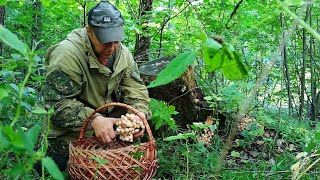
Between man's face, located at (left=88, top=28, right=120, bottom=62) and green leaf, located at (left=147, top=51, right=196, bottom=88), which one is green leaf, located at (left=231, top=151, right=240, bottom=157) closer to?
man's face, located at (left=88, top=28, right=120, bottom=62)

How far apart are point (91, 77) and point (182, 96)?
117 centimetres

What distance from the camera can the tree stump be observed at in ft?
13.0

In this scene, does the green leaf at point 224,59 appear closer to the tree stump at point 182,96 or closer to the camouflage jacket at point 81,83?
the camouflage jacket at point 81,83

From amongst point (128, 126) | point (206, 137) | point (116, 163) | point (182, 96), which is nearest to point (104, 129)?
point (128, 126)

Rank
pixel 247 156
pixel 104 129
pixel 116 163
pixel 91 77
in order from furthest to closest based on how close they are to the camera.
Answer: pixel 247 156
pixel 91 77
pixel 104 129
pixel 116 163

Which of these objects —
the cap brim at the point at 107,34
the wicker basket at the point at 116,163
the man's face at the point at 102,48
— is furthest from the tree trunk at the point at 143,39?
the wicker basket at the point at 116,163

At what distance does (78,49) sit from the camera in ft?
9.87

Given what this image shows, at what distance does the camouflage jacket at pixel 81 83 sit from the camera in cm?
288

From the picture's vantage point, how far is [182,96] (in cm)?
403

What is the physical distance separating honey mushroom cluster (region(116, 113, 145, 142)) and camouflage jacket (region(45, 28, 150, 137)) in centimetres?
30

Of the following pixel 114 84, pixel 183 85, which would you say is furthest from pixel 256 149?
pixel 114 84

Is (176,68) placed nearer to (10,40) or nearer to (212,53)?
(212,53)

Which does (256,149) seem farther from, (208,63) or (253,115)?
(208,63)

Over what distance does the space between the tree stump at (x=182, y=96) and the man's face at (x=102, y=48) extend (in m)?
0.89
